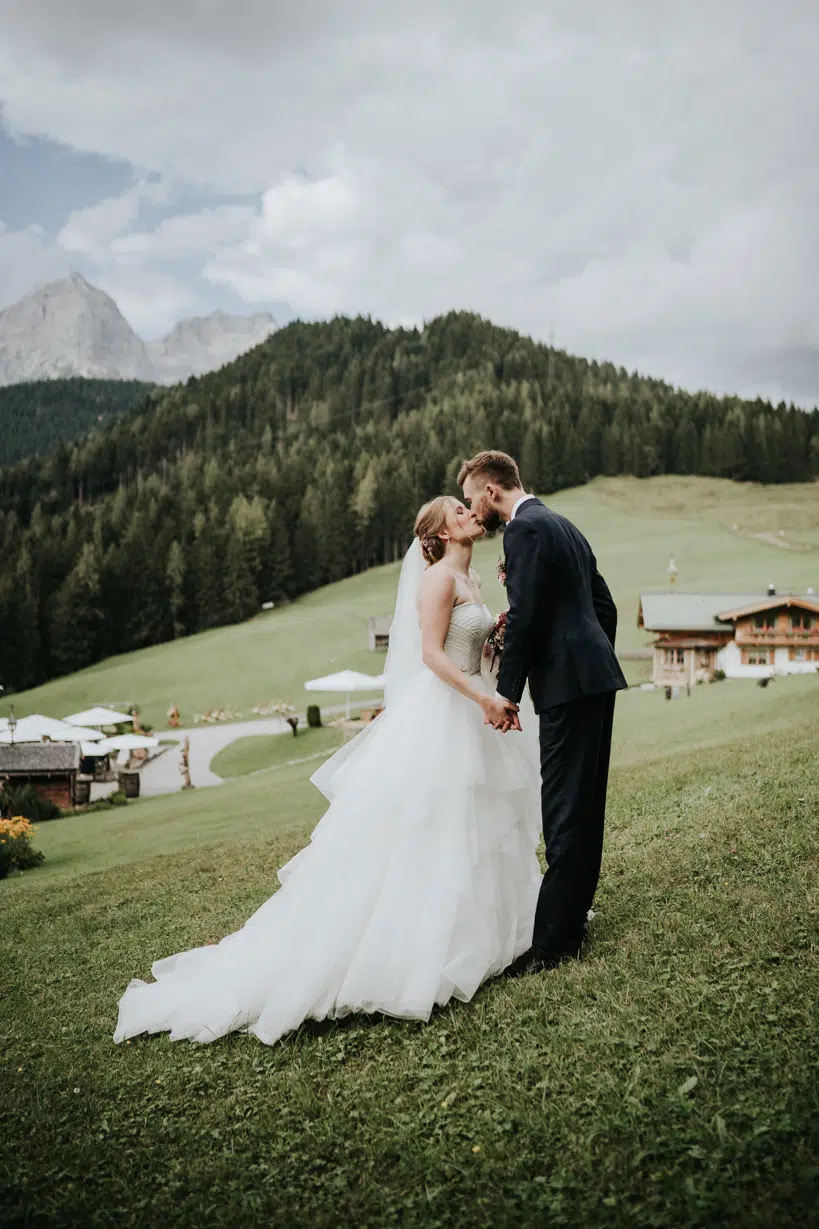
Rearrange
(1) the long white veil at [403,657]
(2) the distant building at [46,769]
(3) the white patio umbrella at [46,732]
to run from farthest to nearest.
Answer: (3) the white patio umbrella at [46,732] < (2) the distant building at [46,769] < (1) the long white veil at [403,657]

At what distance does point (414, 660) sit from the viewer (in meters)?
6.31

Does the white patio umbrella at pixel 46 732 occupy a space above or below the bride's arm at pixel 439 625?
below

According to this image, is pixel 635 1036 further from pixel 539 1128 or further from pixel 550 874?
pixel 550 874

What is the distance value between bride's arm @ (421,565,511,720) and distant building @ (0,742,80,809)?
1169 inches

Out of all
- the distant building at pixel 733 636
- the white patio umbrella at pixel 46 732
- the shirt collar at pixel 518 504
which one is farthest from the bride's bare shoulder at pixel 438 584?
the distant building at pixel 733 636

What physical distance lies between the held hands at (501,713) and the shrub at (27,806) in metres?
24.9

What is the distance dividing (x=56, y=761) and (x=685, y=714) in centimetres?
2258

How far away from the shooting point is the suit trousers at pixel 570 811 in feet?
18.1

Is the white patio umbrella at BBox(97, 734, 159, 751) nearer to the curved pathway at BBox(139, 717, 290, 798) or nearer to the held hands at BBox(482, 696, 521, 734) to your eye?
the curved pathway at BBox(139, 717, 290, 798)

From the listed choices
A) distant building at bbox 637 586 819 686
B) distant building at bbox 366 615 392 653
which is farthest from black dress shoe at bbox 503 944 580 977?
distant building at bbox 366 615 392 653

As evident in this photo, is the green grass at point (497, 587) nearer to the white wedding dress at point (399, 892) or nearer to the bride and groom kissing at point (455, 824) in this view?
the white wedding dress at point (399, 892)

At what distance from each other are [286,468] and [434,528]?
10393 cm

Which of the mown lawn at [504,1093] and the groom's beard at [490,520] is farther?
the groom's beard at [490,520]

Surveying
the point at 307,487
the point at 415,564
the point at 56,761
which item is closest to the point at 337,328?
the point at 307,487
